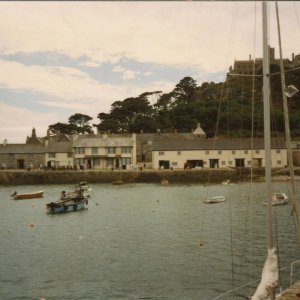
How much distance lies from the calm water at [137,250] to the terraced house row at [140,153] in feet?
111

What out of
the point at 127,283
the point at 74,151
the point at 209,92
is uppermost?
the point at 209,92

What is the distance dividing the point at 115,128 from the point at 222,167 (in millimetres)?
50294

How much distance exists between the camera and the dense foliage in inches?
4232

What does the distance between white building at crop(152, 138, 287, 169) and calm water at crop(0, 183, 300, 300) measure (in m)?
33.5

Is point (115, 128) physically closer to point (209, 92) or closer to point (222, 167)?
point (209, 92)

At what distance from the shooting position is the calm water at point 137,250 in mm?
20906

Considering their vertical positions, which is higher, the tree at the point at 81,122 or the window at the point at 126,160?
the tree at the point at 81,122

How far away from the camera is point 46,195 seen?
6062cm

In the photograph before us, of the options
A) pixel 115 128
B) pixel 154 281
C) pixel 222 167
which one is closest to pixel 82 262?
pixel 154 281

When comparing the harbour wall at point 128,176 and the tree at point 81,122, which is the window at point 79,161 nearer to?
the harbour wall at point 128,176

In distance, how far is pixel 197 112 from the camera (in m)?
113

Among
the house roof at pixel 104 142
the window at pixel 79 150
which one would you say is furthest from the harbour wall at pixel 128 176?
the house roof at pixel 104 142

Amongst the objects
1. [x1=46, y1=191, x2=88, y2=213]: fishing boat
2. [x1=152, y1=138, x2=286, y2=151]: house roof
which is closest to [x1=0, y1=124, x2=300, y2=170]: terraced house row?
[x1=152, y1=138, x2=286, y2=151]: house roof

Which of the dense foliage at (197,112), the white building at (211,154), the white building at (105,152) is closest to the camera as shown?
the white building at (211,154)
